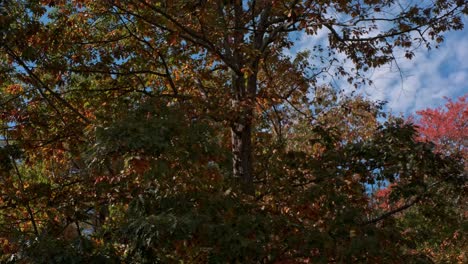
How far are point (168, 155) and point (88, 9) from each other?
5.27m

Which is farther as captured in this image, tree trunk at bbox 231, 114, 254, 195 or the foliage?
tree trunk at bbox 231, 114, 254, 195

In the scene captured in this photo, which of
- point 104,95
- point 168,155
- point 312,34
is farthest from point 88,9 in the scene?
point 168,155

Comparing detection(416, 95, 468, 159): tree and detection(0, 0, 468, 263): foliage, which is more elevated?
detection(416, 95, 468, 159): tree

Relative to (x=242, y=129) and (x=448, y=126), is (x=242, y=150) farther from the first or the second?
(x=448, y=126)

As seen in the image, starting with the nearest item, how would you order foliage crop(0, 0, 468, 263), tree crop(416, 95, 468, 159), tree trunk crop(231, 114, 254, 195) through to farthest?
foliage crop(0, 0, 468, 263) < tree trunk crop(231, 114, 254, 195) < tree crop(416, 95, 468, 159)

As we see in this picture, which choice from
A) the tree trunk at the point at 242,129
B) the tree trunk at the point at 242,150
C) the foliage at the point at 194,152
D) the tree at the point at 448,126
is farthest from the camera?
the tree at the point at 448,126

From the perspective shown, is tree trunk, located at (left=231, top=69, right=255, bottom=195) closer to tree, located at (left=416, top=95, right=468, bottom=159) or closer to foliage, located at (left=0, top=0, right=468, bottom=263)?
foliage, located at (left=0, top=0, right=468, bottom=263)

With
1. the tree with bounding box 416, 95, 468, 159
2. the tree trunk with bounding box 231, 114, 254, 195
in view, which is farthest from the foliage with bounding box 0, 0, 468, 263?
the tree with bounding box 416, 95, 468, 159

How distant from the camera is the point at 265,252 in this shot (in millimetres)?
5559

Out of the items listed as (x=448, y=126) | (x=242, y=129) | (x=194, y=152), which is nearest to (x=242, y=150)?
(x=242, y=129)

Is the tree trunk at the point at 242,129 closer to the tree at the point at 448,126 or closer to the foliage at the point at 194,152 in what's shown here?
the foliage at the point at 194,152

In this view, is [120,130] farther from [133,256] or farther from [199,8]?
[199,8]

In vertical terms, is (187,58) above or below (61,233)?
above

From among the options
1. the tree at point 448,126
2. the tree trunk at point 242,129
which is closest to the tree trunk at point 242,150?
the tree trunk at point 242,129
